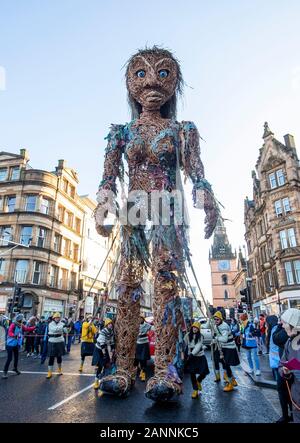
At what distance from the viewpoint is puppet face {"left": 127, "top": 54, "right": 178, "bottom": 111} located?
474 centimetres

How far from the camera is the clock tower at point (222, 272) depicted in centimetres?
7581

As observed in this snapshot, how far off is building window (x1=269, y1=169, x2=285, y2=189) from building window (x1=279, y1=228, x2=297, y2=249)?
429 cm

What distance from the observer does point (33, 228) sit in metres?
23.3

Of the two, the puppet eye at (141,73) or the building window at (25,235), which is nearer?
the puppet eye at (141,73)

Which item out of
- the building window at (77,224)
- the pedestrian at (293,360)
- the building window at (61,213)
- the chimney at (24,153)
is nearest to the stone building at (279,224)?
the building window at (77,224)

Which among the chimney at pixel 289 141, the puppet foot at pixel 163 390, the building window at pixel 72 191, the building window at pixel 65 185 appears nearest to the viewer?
the puppet foot at pixel 163 390

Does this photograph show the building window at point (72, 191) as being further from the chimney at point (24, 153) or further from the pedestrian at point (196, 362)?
the pedestrian at point (196, 362)

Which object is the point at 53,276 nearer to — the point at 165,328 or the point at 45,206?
the point at 45,206

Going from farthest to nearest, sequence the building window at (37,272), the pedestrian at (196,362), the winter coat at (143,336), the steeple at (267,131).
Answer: the steeple at (267,131) → the building window at (37,272) → the winter coat at (143,336) → the pedestrian at (196,362)

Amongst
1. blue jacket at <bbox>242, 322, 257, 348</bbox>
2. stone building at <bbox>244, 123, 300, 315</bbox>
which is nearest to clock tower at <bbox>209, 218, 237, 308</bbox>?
stone building at <bbox>244, 123, 300, 315</bbox>

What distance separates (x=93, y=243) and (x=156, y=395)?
29.1m
